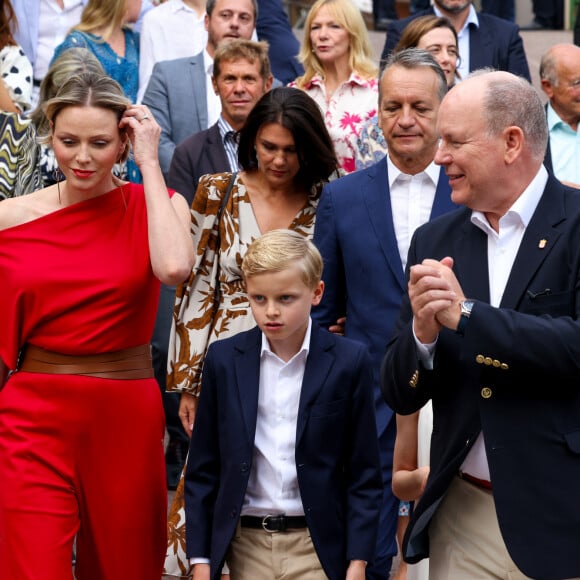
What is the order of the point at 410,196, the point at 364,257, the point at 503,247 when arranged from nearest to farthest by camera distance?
the point at 503,247, the point at 364,257, the point at 410,196

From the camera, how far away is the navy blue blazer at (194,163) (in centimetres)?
702

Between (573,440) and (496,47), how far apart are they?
591 centimetres

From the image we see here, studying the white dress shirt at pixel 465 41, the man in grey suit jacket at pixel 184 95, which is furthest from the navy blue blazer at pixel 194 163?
the white dress shirt at pixel 465 41

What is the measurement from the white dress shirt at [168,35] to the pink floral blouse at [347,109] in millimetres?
1285

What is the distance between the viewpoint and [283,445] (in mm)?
4582

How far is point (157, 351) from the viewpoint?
25.6 feet

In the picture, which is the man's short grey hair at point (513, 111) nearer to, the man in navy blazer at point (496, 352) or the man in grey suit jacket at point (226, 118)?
the man in navy blazer at point (496, 352)

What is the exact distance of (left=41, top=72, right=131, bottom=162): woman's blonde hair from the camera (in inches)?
191

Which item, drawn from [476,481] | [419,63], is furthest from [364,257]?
[476,481]

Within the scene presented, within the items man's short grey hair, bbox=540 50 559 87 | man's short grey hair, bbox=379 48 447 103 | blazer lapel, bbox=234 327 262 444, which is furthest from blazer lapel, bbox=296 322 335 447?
man's short grey hair, bbox=540 50 559 87

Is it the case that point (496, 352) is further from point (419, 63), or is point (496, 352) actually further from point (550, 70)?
point (550, 70)

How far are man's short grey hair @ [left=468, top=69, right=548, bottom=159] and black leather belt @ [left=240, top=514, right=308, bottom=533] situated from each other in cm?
149

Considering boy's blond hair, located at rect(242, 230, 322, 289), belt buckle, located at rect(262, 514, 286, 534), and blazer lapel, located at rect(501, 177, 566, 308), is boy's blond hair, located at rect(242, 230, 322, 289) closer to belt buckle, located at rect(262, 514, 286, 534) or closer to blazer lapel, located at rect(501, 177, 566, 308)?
belt buckle, located at rect(262, 514, 286, 534)

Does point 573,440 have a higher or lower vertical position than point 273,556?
higher
